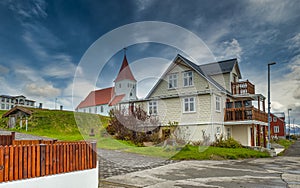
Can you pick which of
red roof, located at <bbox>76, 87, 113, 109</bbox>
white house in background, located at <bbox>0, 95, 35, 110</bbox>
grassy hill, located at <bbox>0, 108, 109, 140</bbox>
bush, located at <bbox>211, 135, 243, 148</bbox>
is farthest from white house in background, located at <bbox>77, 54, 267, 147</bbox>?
white house in background, located at <bbox>0, 95, 35, 110</bbox>

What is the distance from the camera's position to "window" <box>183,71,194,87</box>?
2330 centimetres

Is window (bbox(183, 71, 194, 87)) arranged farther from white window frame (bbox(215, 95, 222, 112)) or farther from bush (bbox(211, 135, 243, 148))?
bush (bbox(211, 135, 243, 148))

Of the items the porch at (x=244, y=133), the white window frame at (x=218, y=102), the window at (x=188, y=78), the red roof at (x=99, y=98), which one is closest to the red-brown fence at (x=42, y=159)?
the white window frame at (x=218, y=102)

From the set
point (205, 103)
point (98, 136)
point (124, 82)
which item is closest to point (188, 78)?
point (205, 103)

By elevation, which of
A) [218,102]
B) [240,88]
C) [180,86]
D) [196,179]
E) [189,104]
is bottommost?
[196,179]

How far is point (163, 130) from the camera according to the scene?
22219 millimetres

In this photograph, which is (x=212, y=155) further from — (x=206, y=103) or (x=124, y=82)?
(x=124, y=82)

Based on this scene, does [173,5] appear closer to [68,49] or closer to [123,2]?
[123,2]

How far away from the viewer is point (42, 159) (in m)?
5.18

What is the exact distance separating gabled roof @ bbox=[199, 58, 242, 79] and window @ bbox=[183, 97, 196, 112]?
16.2 ft

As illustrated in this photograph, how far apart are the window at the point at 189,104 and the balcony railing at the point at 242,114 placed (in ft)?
9.93

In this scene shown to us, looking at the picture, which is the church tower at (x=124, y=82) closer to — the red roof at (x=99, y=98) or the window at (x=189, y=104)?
the red roof at (x=99, y=98)

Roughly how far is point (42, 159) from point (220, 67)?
22.8 metres

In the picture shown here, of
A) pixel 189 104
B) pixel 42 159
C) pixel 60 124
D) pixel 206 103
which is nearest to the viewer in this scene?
pixel 42 159
